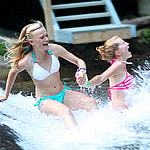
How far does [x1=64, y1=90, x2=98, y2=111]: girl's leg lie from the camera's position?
3982 millimetres

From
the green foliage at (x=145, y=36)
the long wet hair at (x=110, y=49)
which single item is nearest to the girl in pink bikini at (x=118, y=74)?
the long wet hair at (x=110, y=49)

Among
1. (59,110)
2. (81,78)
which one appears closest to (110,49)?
(81,78)

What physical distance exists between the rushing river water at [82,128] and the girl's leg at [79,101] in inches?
3.5

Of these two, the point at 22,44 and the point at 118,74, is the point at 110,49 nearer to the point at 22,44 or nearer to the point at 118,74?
the point at 118,74

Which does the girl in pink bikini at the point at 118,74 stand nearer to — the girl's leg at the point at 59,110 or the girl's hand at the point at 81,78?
the girl's hand at the point at 81,78

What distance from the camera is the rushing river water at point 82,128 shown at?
10.9ft

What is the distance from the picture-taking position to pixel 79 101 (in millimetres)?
4008

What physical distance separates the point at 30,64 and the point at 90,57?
4.32 m

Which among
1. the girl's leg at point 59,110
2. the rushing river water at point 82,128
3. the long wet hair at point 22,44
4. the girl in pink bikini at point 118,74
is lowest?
the rushing river water at point 82,128

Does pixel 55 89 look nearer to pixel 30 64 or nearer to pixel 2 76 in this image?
pixel 30 64

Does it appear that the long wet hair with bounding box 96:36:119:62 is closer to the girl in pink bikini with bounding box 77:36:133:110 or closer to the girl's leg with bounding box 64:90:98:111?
the girl in pink bikini with bounding box 77:36:133:110

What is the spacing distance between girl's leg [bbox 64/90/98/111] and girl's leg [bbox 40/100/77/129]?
209 millimetres

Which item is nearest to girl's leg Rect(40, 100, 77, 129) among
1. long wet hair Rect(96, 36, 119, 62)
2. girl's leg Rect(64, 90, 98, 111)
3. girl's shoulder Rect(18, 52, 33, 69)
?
girl's leg Rect(64, 90, 98, 111)

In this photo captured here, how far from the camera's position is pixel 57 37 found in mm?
7254
